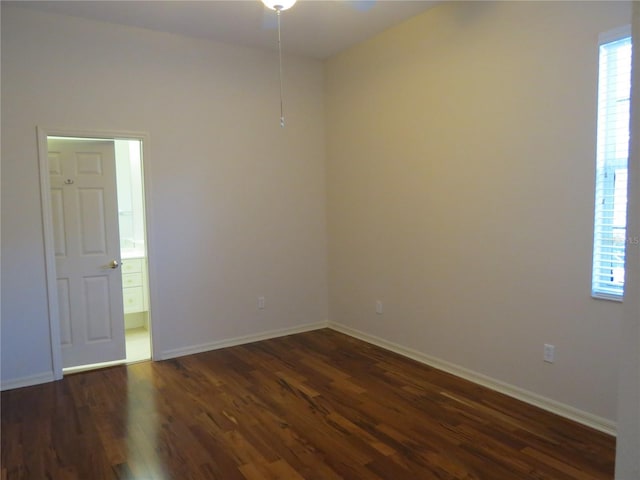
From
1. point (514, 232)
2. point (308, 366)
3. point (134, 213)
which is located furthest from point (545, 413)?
point (134, 213)

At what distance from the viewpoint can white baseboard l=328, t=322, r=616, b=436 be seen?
2795mm

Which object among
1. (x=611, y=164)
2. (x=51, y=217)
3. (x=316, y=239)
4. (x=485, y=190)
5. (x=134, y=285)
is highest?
(x=611, y=164)

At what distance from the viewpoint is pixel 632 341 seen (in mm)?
969

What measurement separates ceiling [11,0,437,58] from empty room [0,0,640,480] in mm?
31

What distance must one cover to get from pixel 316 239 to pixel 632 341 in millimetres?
4260

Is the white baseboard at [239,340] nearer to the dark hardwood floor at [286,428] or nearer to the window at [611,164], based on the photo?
the dark hardwood floor at [286,428]

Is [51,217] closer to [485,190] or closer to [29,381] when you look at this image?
[29,381]

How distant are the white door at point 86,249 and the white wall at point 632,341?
4101 millimetres

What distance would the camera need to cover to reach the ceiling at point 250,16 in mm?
3514

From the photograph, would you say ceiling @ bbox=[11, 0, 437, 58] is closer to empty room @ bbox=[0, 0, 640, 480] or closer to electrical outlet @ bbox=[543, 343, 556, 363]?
empty room @ bbox=[0, 0, 640, 480]

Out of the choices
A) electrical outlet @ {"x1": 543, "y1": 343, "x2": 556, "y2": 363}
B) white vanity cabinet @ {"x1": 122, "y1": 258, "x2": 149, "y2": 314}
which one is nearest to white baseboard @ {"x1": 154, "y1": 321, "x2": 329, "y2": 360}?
white vanity cabinet @ {"x1": 122, "y1": 258, "x2": 149, "y2": 314}

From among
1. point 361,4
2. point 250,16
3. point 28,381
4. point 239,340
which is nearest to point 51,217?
point 28,381

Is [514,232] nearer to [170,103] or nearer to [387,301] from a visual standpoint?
[387,301]

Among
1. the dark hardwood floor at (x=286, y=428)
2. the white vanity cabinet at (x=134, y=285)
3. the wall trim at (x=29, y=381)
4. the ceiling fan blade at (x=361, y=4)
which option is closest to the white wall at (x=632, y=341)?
the dark hardwood floor at (x=286, y=428)
